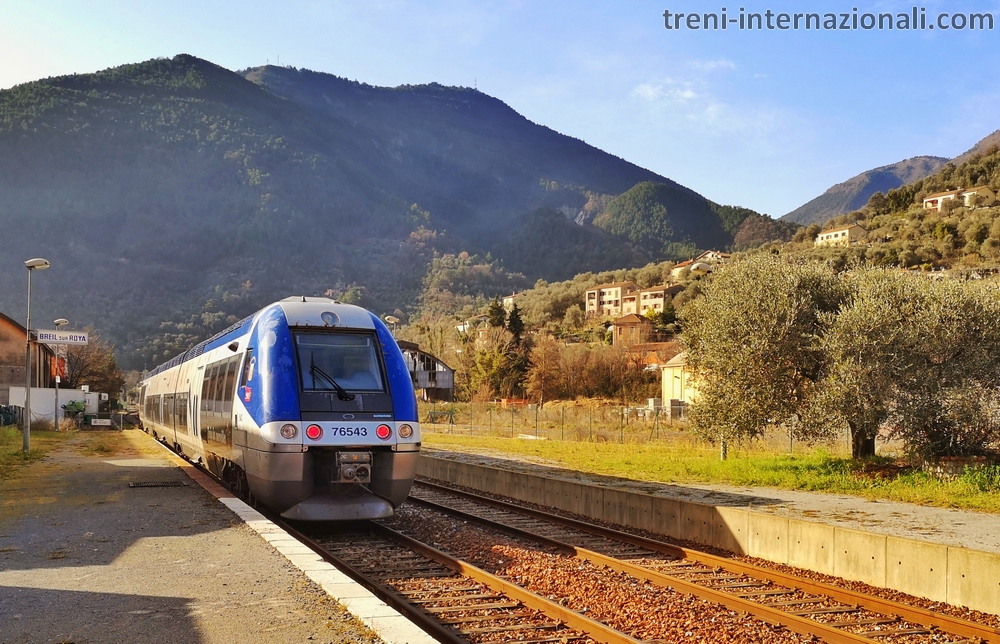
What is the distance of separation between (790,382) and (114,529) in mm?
17845

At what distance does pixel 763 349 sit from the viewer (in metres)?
23.6

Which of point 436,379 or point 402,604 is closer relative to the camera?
point 402,604

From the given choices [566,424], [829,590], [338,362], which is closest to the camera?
[829,590]

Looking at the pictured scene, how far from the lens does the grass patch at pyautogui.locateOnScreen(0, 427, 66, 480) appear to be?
2373cm

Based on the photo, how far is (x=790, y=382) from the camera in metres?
23.9

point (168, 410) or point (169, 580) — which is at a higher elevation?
point (168, 410)

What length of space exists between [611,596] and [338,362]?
6.03m

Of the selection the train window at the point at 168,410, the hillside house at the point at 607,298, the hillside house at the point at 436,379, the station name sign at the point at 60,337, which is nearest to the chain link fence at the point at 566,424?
the train window at the point at 168,410

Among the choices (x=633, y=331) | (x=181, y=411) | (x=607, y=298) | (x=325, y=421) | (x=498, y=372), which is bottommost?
(x=181, y=411)

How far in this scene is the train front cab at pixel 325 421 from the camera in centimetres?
1289

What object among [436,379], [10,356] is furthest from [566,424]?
[10,356]

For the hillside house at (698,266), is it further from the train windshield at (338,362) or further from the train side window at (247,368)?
the train side window at (247,368)

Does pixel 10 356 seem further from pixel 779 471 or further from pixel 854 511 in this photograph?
pixel 854 511

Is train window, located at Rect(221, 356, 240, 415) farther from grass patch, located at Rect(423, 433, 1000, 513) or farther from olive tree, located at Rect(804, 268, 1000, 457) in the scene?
olive tree, located at Rect(804, 268, 1000, 457)
